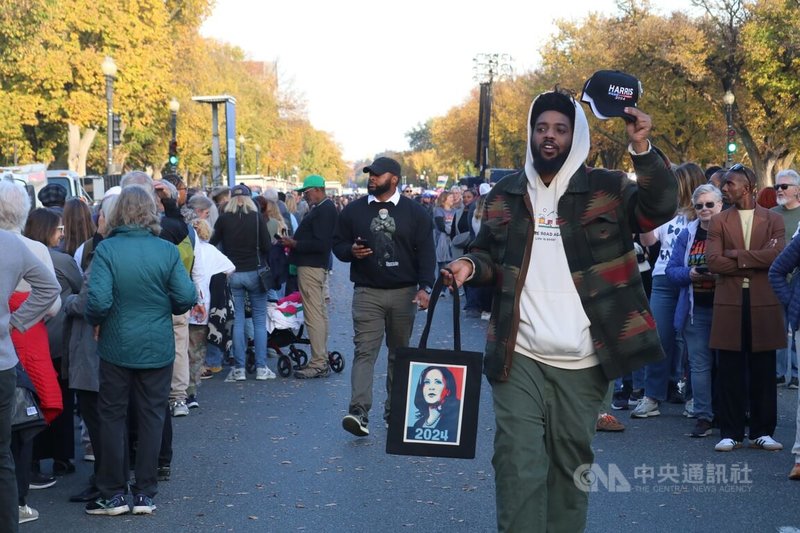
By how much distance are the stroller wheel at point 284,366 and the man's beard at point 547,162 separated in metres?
8.15

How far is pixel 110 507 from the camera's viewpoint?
688 cm

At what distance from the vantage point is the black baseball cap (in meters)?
4.29

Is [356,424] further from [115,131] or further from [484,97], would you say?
[484,97]

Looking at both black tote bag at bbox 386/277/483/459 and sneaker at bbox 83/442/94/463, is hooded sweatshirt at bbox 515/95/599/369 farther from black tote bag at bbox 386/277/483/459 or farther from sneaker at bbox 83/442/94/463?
sneaker at bbox 83/442/94/463

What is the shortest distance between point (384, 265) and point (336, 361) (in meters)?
3.95

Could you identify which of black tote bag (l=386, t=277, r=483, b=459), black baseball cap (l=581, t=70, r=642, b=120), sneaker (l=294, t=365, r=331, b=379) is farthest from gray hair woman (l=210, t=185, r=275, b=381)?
black baseball cap (l=581, t=70, r=642, b=120)

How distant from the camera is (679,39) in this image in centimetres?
4809

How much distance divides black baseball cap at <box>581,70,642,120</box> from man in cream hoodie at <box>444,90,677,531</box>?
17.2 inches

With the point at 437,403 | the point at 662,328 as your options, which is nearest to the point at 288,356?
the point at 662,328

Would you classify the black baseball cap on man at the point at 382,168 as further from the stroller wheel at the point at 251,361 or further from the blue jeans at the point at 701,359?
the stroller wheel at the point at 251,361

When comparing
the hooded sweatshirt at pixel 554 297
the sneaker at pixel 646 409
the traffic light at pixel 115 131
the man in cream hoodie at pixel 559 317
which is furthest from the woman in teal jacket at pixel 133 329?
the traffic light at pixel 115 131

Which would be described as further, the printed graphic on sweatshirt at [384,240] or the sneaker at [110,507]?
the printed graphic on sweatshirt at [384,240]

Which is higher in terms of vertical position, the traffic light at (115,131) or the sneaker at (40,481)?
the traffic light at (115,131)

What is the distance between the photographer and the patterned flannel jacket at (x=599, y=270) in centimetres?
471
